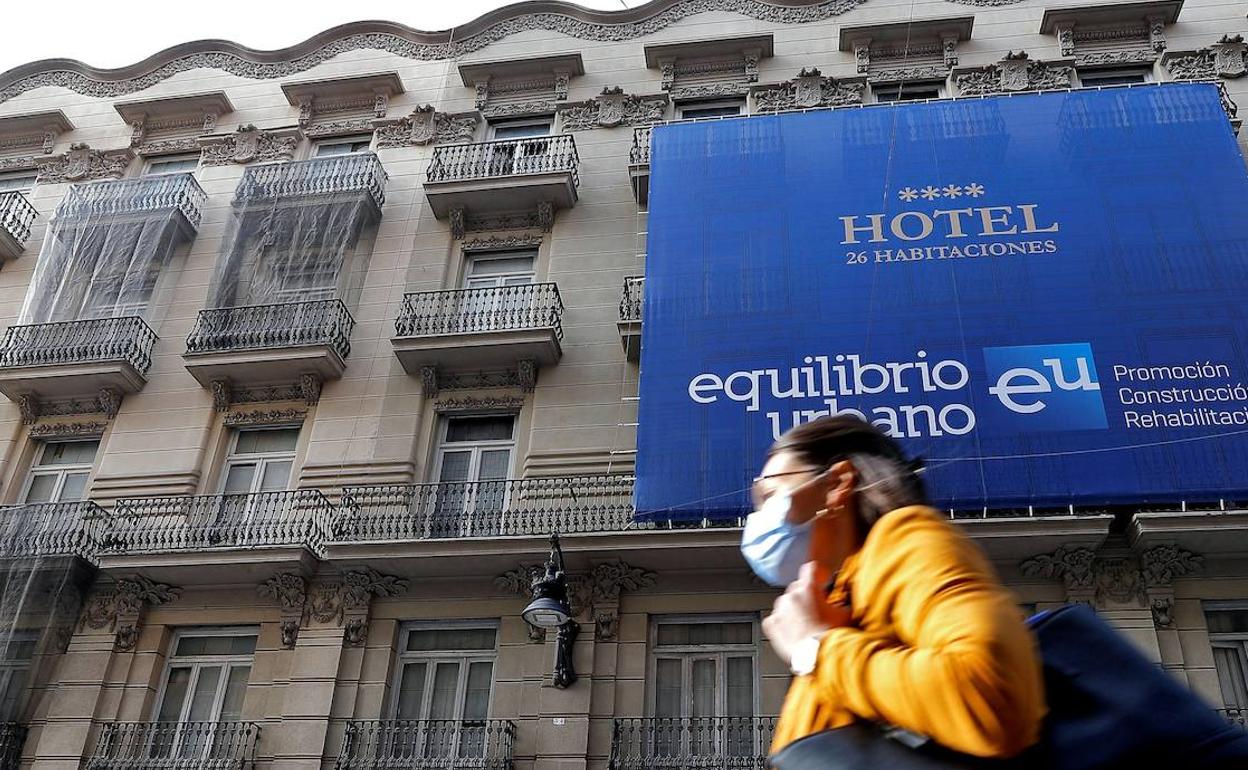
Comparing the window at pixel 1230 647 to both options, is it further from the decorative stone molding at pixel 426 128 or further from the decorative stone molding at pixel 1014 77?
the decorative stone molding at pixel 426 128

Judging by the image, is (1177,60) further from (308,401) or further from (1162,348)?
(308,401)

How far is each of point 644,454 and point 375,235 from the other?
263 inches

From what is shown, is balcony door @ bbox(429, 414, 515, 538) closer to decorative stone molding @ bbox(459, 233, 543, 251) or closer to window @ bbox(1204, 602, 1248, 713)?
decorative stone molding @ bbox(459, 233, 543, 251)

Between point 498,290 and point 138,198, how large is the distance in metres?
6.84

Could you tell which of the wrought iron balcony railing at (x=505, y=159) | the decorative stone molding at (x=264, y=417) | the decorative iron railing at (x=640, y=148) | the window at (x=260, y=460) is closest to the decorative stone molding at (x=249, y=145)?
the wrought iron balcony railing at (x=505, y=159)

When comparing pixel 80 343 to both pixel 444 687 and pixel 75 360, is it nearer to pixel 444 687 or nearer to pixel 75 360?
pixel 75 360

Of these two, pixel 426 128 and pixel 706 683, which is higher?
pixel 426 128

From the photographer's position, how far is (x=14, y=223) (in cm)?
1722

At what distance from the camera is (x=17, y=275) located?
1697 centimetres

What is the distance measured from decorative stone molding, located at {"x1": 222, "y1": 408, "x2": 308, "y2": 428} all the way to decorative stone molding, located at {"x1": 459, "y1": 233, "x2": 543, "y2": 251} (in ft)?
12.3

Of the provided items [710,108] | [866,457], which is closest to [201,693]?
[710,108]

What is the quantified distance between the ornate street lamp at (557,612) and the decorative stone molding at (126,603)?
5.01 m

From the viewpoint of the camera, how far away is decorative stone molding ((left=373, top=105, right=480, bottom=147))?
1730cm

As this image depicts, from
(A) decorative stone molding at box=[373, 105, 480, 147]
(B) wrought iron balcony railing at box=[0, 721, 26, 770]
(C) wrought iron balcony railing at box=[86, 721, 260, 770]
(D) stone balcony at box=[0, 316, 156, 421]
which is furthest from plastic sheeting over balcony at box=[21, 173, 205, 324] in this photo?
(C) wrought iron balcony railing at box=[86, 721, 260, 770]
